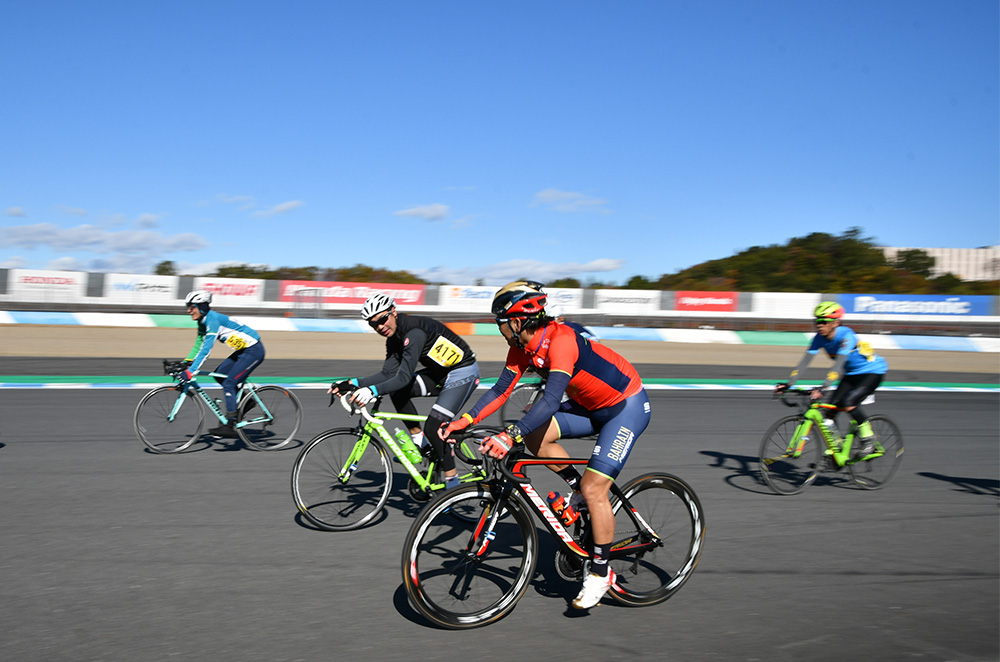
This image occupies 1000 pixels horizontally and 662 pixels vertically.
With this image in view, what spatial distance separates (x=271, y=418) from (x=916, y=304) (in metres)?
28.6

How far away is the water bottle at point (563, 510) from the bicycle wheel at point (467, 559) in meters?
0.20

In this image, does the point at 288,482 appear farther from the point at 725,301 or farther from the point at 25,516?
the point at 725,301

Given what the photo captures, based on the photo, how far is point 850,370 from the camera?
6980 mm

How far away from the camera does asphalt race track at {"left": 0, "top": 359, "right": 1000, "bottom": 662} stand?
11.6ft

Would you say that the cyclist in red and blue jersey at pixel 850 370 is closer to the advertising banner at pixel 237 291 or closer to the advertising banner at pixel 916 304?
the advertising banner at pixel 916 304

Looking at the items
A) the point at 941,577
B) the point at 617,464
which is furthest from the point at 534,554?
the point at 941,577

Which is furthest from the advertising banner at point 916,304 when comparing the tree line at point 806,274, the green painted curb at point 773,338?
the tree line at point 806,274

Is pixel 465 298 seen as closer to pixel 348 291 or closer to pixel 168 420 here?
pixel 348 291

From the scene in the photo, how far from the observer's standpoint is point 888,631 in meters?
3.79

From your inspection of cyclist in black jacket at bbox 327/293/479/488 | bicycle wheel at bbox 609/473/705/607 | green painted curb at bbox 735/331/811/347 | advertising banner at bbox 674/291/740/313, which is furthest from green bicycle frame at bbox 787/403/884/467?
advertising banner at bbox 674/291/740/313

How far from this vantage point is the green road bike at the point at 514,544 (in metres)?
3.55

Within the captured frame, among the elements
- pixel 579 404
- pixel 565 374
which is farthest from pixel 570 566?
pixel 565 374

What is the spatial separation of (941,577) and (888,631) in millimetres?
1153

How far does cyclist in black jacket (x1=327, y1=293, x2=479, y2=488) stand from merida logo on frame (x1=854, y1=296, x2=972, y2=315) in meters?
27.8
